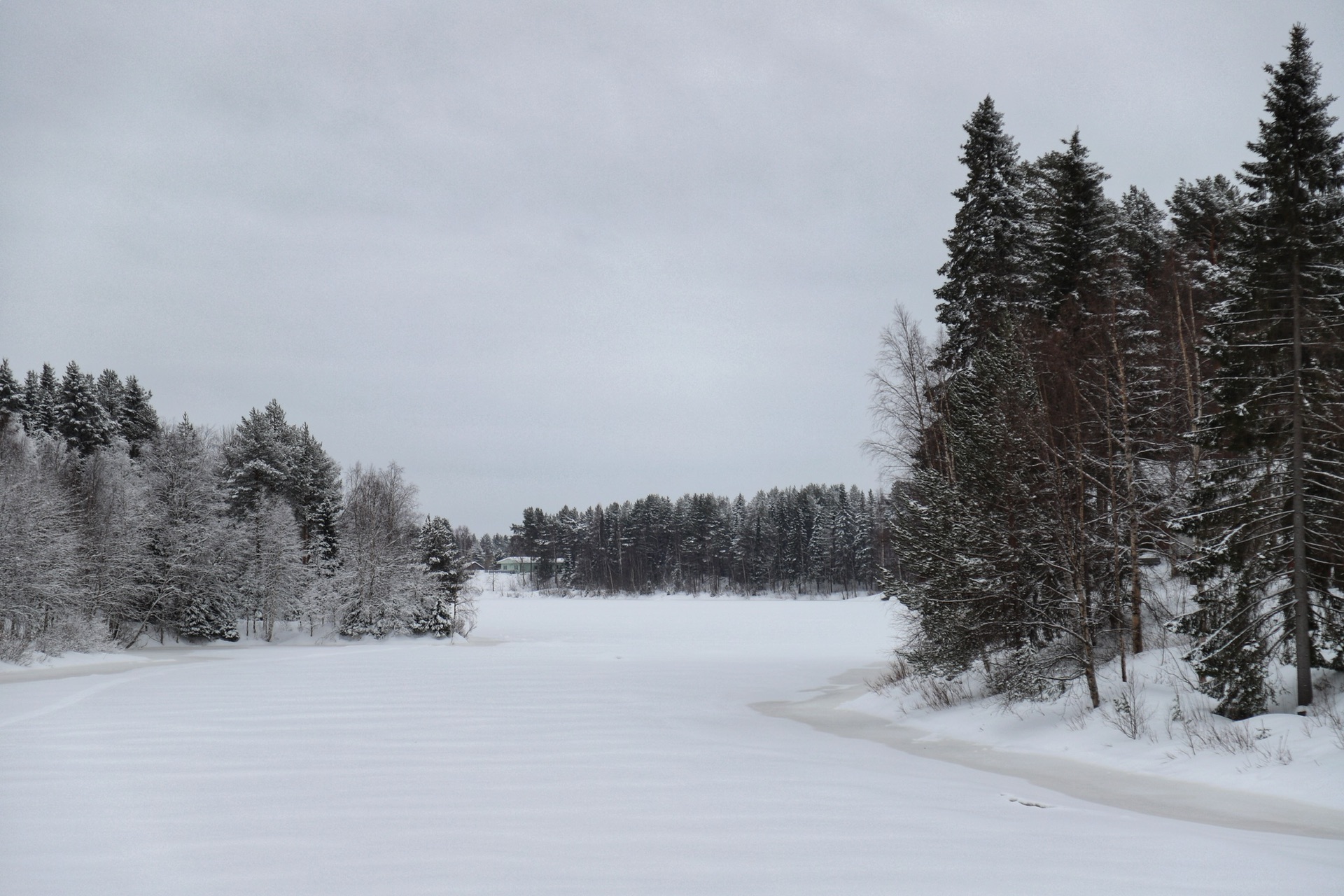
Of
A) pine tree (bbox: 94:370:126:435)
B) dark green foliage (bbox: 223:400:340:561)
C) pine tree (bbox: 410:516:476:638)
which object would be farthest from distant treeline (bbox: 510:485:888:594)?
pine tree (bbox: 94:370:126:435)

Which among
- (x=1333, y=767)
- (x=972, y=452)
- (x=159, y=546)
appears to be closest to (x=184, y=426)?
(x=159, y=546)

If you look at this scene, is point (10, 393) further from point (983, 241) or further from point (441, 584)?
point (983, 241)

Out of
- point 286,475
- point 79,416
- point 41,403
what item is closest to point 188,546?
point 286,475

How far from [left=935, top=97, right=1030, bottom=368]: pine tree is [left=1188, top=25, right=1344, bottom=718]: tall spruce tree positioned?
1124 cm

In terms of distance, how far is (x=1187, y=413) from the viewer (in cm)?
2264

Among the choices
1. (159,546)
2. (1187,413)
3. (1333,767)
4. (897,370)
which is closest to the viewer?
(1333,767)

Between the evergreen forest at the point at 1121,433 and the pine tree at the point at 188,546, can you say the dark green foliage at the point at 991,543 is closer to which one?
the evergreen forest at the point at 1121,433

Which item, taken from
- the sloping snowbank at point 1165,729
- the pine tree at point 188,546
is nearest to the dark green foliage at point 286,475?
the pine tree at point 188,546

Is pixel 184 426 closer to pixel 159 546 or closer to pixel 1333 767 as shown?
pixel 159 546

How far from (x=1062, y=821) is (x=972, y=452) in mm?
11898

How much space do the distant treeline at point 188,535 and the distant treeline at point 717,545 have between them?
63.2 metres

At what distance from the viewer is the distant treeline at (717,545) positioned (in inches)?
4481

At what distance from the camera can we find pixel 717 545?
125000 mm

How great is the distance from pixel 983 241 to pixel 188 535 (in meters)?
46.4
